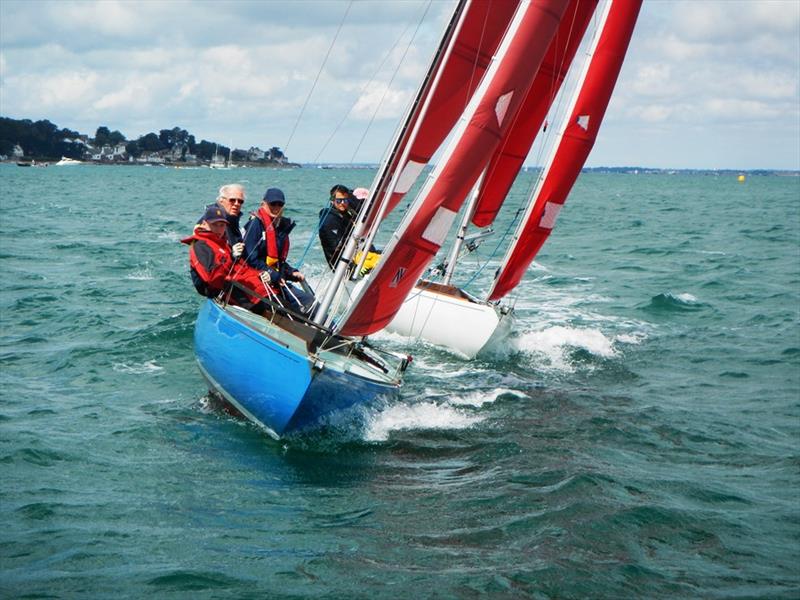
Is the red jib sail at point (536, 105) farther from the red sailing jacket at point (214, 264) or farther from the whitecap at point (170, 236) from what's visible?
the whitecap at point (170, 236)

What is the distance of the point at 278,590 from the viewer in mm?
6633

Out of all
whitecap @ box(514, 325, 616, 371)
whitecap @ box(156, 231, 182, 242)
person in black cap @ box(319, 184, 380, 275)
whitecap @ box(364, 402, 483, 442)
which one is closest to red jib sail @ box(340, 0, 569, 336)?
whitecap @ box(364, 402, 483, 442)

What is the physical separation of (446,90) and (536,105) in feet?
17.6

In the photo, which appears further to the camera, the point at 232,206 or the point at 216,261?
the point at 232,206

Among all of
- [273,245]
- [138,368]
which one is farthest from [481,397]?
[138,368]

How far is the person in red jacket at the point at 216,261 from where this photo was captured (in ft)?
35.2

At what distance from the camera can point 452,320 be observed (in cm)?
1477

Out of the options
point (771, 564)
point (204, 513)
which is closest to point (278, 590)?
point (204, 513)

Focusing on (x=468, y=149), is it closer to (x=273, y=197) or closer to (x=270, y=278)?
(x=273, y=197)

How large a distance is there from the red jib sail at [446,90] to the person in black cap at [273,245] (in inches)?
51.8

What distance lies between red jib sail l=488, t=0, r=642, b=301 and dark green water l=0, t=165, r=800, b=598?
172 centimetres

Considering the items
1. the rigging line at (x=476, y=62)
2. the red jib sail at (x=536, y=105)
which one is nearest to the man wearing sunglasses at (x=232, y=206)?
the rigging line at (x=476, y=62)

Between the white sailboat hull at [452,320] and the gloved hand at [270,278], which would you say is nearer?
the gloved hand at [270,278]

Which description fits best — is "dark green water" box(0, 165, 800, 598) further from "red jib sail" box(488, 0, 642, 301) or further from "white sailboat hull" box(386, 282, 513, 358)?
"red jib sail" box(488, 0, 642, 301)
